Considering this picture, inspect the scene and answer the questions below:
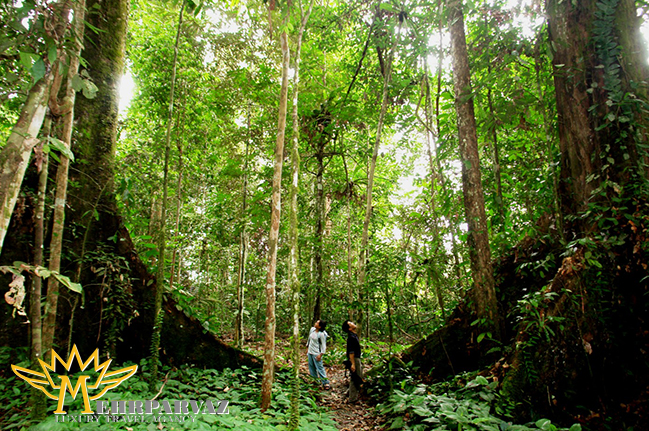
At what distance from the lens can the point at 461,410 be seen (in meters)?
3.36

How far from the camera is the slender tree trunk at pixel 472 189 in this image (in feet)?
14.9

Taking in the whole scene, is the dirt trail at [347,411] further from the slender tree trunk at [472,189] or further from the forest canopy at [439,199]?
the slender tree trunk at [472,189]

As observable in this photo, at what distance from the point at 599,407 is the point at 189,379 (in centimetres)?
503

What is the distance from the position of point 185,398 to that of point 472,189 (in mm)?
4763

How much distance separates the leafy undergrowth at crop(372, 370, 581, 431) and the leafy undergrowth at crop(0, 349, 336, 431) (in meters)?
1.01

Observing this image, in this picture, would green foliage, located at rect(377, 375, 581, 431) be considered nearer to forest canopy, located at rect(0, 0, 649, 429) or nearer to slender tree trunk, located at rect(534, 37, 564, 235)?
forest canopy, located at rect(0, 0, 649, 429)

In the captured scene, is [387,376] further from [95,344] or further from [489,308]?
[95,344]

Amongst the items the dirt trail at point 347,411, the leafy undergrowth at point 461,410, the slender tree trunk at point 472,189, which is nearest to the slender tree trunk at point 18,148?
the leafy undergrowth at point 461,410

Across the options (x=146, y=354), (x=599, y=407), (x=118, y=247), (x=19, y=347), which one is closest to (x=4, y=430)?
(x=19, y=347)

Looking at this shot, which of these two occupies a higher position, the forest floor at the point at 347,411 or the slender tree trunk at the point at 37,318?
the slender tree trunk at the point at 37,318

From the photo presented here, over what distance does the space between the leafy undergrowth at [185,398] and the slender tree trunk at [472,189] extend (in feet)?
8.65

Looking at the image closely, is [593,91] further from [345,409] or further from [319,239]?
[319,239]

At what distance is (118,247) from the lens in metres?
4.74

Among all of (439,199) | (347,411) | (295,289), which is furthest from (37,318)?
(439,199)
